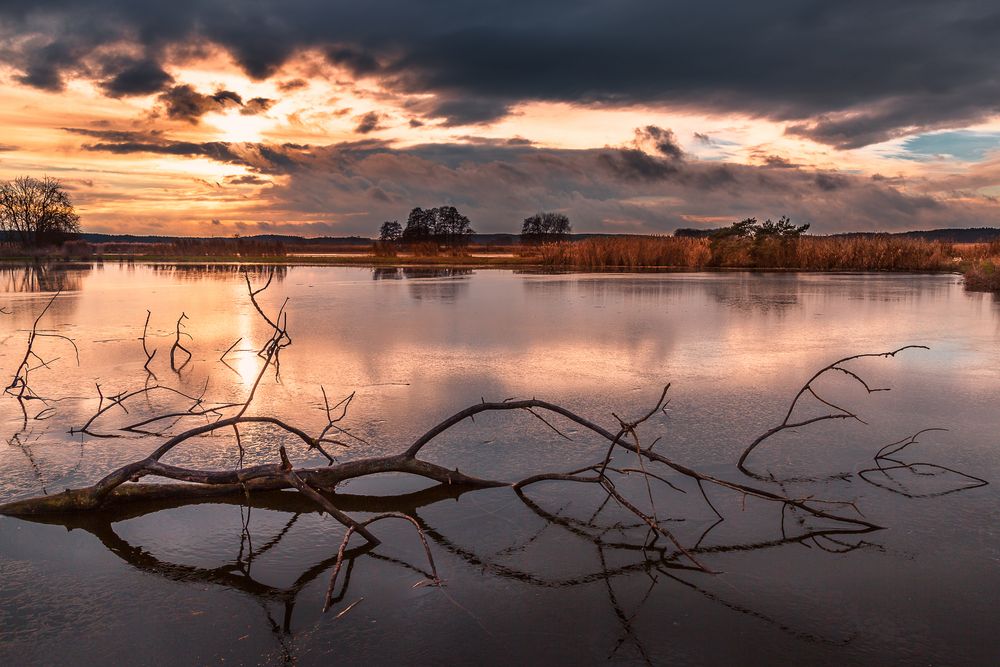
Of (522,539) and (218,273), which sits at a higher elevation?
(218,273)

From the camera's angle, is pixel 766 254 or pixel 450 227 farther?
pixel 450 227

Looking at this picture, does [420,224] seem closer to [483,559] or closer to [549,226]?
[549,226]

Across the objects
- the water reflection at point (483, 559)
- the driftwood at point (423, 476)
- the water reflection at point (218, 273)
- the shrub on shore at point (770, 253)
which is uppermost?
the shrub on shore at point (770, 253)

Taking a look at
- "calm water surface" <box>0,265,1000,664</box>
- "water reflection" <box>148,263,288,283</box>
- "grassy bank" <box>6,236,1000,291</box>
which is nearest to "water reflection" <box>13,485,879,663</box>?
"calm water surface" <box>0,265,1000,664</box>

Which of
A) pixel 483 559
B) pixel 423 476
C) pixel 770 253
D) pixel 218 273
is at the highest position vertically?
pixel 770 253

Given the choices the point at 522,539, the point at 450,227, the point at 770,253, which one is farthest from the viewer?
the point at 450,227

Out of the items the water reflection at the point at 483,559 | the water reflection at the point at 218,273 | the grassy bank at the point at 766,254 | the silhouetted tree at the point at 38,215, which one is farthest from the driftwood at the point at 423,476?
the silhouetted tree at the point at 38,215

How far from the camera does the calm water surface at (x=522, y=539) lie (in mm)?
2986

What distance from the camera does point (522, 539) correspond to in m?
3.89

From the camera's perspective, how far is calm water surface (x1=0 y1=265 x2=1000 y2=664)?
2986 millimetres

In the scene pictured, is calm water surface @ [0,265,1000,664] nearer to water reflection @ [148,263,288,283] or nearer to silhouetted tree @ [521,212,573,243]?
water reflection @ [148,263,288,283]

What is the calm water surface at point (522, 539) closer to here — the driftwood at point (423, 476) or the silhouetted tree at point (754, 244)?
the driftwood at point (423, 476)

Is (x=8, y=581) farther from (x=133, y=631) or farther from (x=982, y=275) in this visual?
(x=982, y=275)

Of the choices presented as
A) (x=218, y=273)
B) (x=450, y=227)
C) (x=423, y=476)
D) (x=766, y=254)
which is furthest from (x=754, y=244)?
(x=450, y=227)
